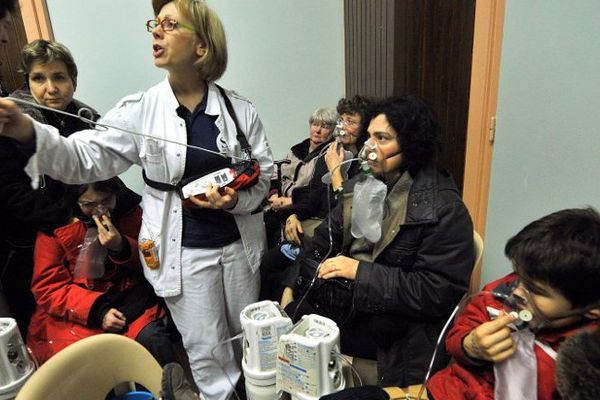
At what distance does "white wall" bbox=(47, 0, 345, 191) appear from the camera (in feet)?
8.57

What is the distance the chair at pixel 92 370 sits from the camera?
1.00 metres

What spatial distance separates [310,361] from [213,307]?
0.59m

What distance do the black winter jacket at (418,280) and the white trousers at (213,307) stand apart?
1.64 ft

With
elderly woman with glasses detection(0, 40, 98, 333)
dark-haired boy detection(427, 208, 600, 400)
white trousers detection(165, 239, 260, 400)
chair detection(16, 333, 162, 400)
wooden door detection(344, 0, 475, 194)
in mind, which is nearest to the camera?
dark-haired boy detection(427, 208, 600, 400)

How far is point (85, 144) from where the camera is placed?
52.2 inches

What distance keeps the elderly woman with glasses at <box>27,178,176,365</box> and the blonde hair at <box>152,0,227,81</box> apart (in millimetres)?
673

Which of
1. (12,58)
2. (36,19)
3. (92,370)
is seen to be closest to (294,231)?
(92,370)

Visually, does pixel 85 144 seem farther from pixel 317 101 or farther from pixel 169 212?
pixel 317 101

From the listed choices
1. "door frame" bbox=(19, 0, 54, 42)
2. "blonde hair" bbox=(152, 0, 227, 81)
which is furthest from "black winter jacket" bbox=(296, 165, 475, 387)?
"door frame" bbox=(19, 0, 54, 42)

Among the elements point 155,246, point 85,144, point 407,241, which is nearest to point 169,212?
point 155,246

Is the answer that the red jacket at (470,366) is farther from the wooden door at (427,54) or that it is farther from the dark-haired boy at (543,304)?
the wooden door at (427,54)

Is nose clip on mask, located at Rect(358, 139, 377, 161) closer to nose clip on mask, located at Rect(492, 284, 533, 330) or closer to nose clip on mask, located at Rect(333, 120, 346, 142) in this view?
nose clip on mask, located at Rect(492, 284, 533, 330)

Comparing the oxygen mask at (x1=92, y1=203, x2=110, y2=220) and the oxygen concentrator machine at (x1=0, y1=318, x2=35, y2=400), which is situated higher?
the oxygen mask at (x1=92, y1=203, x2=110, y2=220)

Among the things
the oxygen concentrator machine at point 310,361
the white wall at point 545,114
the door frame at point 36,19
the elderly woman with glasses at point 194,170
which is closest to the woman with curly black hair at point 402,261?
the oxygen concentrator machine at point 310,361
